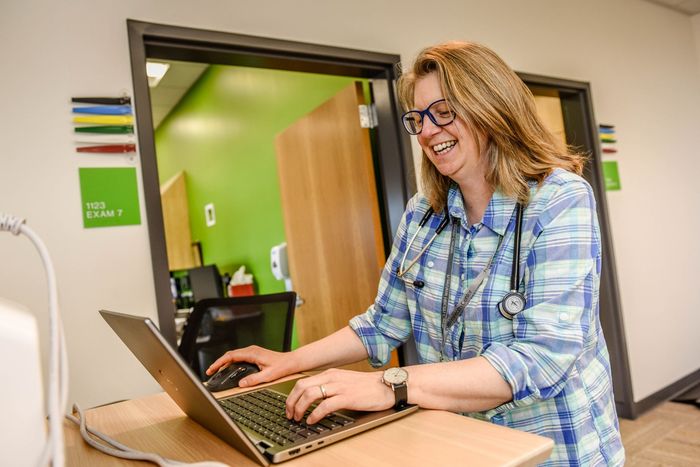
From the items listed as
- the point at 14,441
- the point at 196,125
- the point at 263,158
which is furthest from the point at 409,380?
the point at 196,125

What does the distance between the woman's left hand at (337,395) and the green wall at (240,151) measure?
8.50 feet

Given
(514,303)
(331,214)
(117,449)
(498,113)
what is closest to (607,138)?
(331,214)

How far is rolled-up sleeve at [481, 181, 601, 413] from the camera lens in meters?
0.90

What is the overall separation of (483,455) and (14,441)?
19.4 inches

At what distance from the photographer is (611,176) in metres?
3.41

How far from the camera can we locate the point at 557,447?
104 cm

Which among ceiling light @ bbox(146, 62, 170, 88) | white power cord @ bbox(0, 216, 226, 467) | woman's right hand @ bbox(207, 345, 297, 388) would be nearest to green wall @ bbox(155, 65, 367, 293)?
ceiling light @ bbox(146, 62, 170, 88)

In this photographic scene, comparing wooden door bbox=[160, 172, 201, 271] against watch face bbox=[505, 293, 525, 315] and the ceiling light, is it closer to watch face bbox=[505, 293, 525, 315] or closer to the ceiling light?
the ceiling light

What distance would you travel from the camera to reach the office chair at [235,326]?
196 centimetres

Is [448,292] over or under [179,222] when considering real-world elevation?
under

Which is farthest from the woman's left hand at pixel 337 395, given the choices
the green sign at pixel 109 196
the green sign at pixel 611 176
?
the green sign at pixel 611 176

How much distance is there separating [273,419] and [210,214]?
4.52 metres

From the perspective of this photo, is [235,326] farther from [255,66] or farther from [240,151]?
[240,151]

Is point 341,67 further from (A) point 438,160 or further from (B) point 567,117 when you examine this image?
(B) point 567,117
